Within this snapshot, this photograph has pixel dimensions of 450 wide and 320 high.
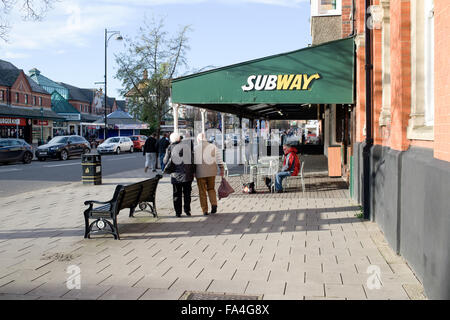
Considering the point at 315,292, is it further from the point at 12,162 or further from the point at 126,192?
the point at 12,162

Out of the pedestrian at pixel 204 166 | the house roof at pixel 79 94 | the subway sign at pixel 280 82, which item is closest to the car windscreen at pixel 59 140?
the subway sign at pixel 280 82

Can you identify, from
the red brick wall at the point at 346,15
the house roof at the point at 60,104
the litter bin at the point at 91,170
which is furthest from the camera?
the house roof at the point at 60,104

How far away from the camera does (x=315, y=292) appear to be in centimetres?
473

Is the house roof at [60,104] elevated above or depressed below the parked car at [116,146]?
above

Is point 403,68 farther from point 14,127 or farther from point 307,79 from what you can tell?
point 14,127

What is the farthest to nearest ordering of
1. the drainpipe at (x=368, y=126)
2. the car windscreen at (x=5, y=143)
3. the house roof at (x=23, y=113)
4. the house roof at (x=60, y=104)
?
1. the house roof at (x=60, y=104)
2. the house roof at (x=23, y=113)
3. the car windscreen at (x=5, y=143)
4. the drainpipe at (x=368, y=126)

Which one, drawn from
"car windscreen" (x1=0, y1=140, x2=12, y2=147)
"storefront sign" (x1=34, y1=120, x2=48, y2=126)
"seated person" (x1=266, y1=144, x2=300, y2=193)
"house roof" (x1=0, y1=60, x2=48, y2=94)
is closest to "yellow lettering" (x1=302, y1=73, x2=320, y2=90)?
"seated person" (x1=266, y1=144, x2=300, y2=193)

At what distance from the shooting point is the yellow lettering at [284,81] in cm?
1180

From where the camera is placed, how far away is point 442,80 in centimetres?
442

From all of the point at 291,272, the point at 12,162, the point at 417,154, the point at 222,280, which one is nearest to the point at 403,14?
the point at 417,154

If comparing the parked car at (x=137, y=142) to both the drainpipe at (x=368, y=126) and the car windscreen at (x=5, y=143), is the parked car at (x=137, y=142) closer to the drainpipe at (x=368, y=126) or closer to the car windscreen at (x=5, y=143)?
the car windscreen at (x=5, y=143)

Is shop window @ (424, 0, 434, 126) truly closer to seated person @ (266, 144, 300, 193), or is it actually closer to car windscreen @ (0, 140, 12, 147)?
seated person @ (266, 144, 300, 193)

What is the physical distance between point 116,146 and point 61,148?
957 centimetres

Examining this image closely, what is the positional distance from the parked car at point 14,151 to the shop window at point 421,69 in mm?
24513
